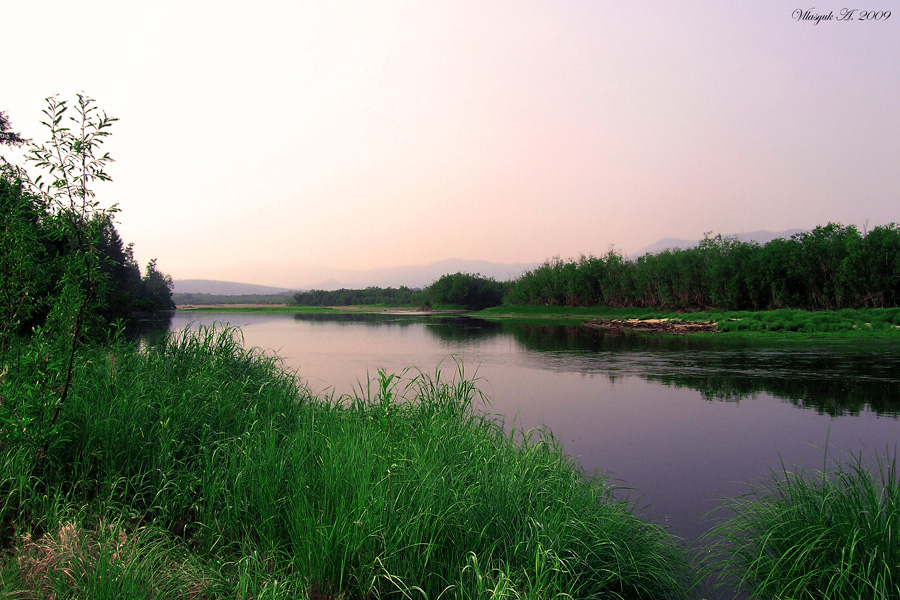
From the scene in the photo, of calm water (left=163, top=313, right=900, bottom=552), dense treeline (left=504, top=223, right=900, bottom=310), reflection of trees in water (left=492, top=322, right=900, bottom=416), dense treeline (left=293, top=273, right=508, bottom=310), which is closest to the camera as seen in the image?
calm water (left=163, top=313, right=900, bottom=552)

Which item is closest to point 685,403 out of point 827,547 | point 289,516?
point 827,547

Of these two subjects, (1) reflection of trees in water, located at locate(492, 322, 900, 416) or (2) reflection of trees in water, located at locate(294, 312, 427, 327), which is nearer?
(1) reflection of trees in water, located at locate(492, 322, 900, 416)

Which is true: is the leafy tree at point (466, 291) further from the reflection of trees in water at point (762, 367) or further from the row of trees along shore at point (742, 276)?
the reflection of trees in water at point (762, 367)

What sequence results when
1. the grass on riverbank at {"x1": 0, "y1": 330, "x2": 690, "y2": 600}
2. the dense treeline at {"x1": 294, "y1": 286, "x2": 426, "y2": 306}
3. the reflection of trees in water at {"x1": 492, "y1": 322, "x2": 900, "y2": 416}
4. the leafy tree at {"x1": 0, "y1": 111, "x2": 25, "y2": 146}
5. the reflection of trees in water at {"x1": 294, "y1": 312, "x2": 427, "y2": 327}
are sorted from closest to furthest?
the grass on riverbank at {"x1": 0, "y1": 330, "x2": 690, "y2": 600} < the reflection of trees in water at {"x1": 492, "y1": 322, "x2": 900, "y2": 416} < the leafy tree at {"x1": 0, "y1": 111, "x2": 25, "y2": 146} < the reflection of trees in water at {"x1": 294, "y1": 312, "x2": 427, "y2": 327} < the dense treeline at {"x1": 294, "y1": 286, "x2": 426, "y2": 306}

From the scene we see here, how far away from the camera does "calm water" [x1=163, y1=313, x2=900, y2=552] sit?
7.29m

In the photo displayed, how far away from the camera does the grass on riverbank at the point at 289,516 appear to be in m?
3.52

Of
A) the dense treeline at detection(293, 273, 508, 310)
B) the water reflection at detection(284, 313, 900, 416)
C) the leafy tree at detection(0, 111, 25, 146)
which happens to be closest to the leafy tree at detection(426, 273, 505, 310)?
the dense treeline at detection(293, 273, 508, 310)

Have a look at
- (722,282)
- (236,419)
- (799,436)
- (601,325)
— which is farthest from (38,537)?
(722,282)

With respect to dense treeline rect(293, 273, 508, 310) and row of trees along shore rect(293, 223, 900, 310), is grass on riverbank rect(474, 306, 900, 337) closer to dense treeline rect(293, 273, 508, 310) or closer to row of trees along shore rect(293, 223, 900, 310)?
row of trees along shore rect(293, 223, 900, 310)

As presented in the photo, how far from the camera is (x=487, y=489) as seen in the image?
14.1 ft

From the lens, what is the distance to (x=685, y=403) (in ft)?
39.3

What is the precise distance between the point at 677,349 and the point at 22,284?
2392 cm

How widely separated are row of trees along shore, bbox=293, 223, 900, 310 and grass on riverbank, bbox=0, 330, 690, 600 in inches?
1889

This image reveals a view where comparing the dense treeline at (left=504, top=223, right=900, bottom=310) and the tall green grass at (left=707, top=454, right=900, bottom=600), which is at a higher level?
the dense treeline at (left=504, top=223, right=900, bottom=310)
